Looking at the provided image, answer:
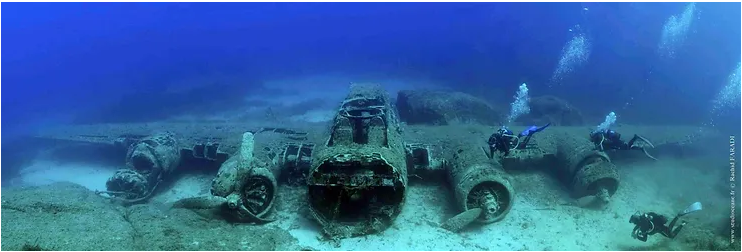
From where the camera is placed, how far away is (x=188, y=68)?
5397cm

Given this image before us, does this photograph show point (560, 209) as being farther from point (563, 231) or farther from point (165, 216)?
point (165, 216)

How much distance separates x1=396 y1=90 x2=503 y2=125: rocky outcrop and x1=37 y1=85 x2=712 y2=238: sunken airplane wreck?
2.93 m

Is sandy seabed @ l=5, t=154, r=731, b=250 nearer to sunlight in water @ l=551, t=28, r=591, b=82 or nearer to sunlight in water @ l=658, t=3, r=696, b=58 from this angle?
sunlight in water @ l=551, t=28, r=591, b=82

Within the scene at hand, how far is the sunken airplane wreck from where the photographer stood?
934cm

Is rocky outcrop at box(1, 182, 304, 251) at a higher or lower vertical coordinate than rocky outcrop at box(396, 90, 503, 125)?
lower

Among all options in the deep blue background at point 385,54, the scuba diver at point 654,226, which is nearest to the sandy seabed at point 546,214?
the scuba diver at point 654,226

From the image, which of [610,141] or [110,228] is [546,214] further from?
[110,228]

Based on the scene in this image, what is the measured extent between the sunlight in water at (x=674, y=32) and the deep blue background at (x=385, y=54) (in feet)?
3.24

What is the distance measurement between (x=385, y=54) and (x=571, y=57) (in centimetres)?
2701

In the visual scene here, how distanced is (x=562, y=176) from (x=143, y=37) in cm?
10510

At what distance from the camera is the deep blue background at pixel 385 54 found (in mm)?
30250

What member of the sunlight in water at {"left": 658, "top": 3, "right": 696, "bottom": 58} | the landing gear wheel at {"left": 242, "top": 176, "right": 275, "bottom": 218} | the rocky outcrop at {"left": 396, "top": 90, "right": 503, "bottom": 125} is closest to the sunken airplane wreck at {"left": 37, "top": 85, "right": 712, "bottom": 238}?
the landing gear wheel at {"left": 242, "top": 176, "right": 275, "bottom": 218}

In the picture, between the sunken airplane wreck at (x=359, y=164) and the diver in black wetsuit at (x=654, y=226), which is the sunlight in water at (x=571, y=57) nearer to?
the sunken airplane wreck at (x=359, y=164)

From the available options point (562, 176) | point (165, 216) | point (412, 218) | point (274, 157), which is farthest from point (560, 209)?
point (165, 216)
